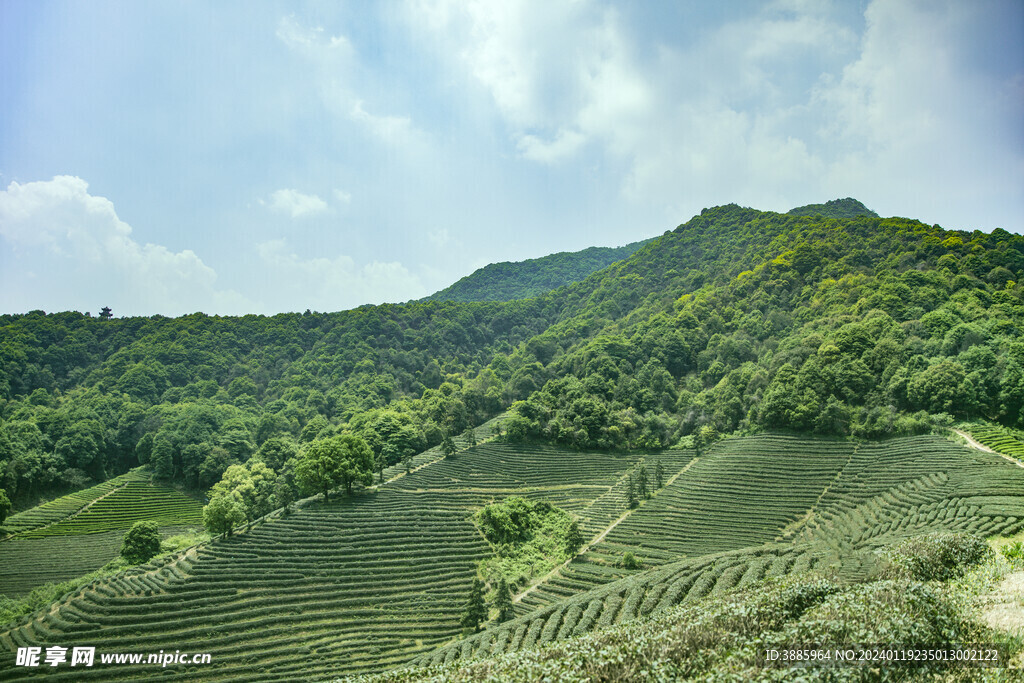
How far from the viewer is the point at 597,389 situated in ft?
217

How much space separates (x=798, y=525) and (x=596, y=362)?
38.8 meters

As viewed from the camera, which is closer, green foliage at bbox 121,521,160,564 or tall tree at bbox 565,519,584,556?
tall tree at bbox 565,519,584,556

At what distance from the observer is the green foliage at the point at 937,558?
56.1ft

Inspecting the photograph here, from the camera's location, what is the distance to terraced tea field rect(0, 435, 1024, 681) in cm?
2513

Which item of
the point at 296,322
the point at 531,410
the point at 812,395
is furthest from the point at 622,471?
the point at 296,322

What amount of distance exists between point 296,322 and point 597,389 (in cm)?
6993

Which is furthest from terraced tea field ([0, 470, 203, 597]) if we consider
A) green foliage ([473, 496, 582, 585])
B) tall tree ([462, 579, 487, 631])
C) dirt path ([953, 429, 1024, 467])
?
dirt path ([953, 429, 1024, 467])

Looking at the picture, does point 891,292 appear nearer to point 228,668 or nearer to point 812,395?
point 812,395

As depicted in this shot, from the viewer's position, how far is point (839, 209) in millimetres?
122625

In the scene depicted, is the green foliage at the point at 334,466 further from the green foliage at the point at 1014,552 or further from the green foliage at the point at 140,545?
the green foliage at the point at 1014,552

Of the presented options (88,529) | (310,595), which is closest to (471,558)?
(310,595)

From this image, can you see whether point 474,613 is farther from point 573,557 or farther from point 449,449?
point 449,449

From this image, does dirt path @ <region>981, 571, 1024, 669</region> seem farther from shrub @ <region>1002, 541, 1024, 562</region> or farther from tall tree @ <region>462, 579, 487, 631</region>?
tall tree @ <region>462, 579, 487, 631</region>

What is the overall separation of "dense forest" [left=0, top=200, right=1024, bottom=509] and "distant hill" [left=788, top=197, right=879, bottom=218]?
19746 millimetres
